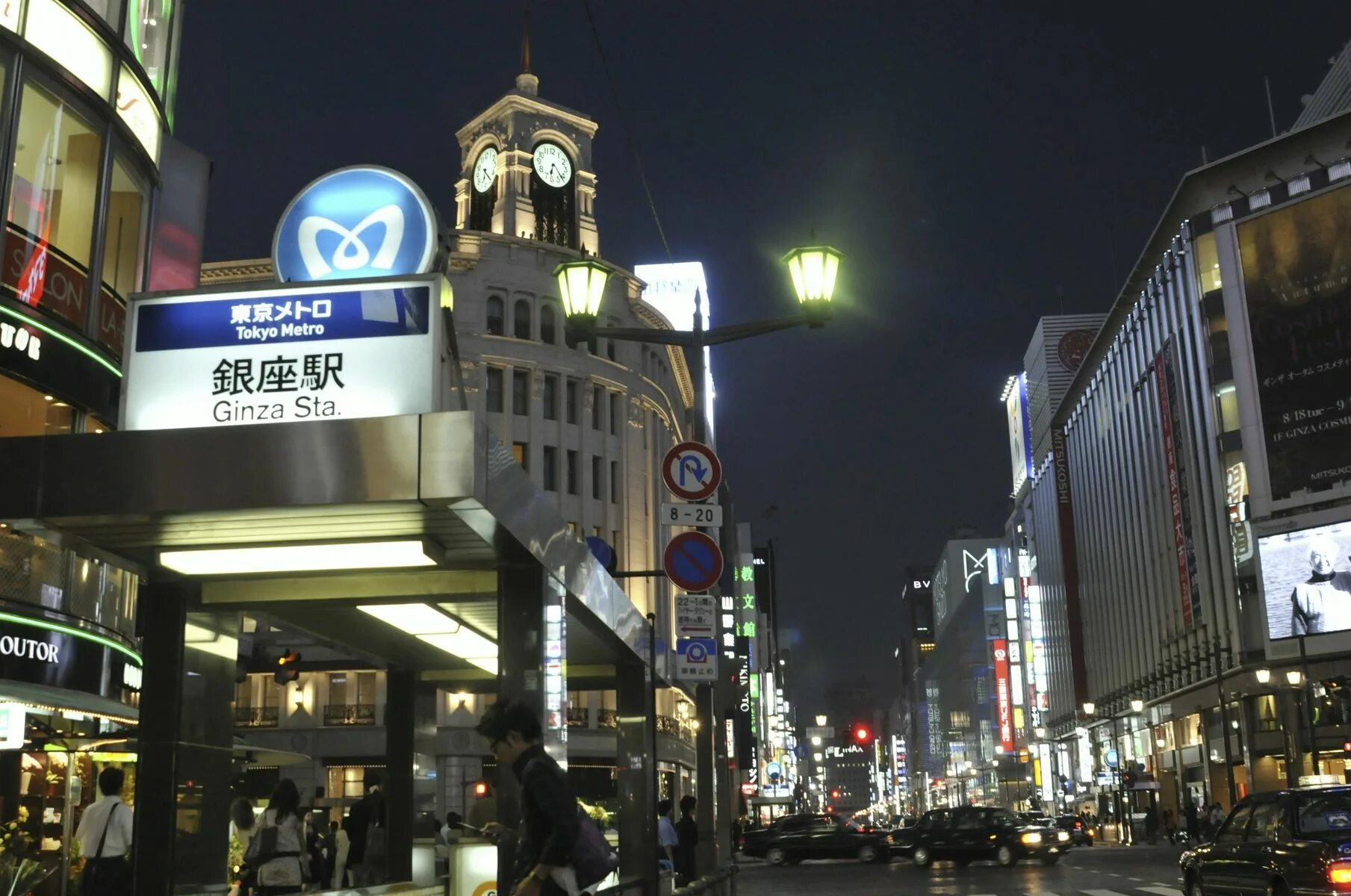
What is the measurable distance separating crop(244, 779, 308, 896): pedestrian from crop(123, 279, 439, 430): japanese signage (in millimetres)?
5031

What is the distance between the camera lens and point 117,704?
58.0 ft

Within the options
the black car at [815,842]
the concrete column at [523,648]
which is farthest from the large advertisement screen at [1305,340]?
the concrete column at [523,648]

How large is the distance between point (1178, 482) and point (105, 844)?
201 feet

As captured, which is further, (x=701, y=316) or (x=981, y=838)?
(x=981, y=838)

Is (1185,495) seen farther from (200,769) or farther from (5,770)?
(200,769)

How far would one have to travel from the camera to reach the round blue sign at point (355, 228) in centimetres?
967

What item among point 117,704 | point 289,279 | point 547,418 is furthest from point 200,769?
point 547,418

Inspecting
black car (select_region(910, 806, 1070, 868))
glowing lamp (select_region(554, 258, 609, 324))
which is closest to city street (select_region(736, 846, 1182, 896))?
black car (select_region(910, 806, 1070, 868))

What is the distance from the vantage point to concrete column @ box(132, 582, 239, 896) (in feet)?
31.4

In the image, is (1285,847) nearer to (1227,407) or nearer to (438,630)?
(438,630)

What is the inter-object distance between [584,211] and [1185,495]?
108ft

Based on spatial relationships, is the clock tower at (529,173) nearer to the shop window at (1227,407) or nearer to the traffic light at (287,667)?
the shop window at (1227,407)

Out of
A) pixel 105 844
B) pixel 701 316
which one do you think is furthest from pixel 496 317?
pixel 105 844

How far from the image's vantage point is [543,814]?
19.9ft
